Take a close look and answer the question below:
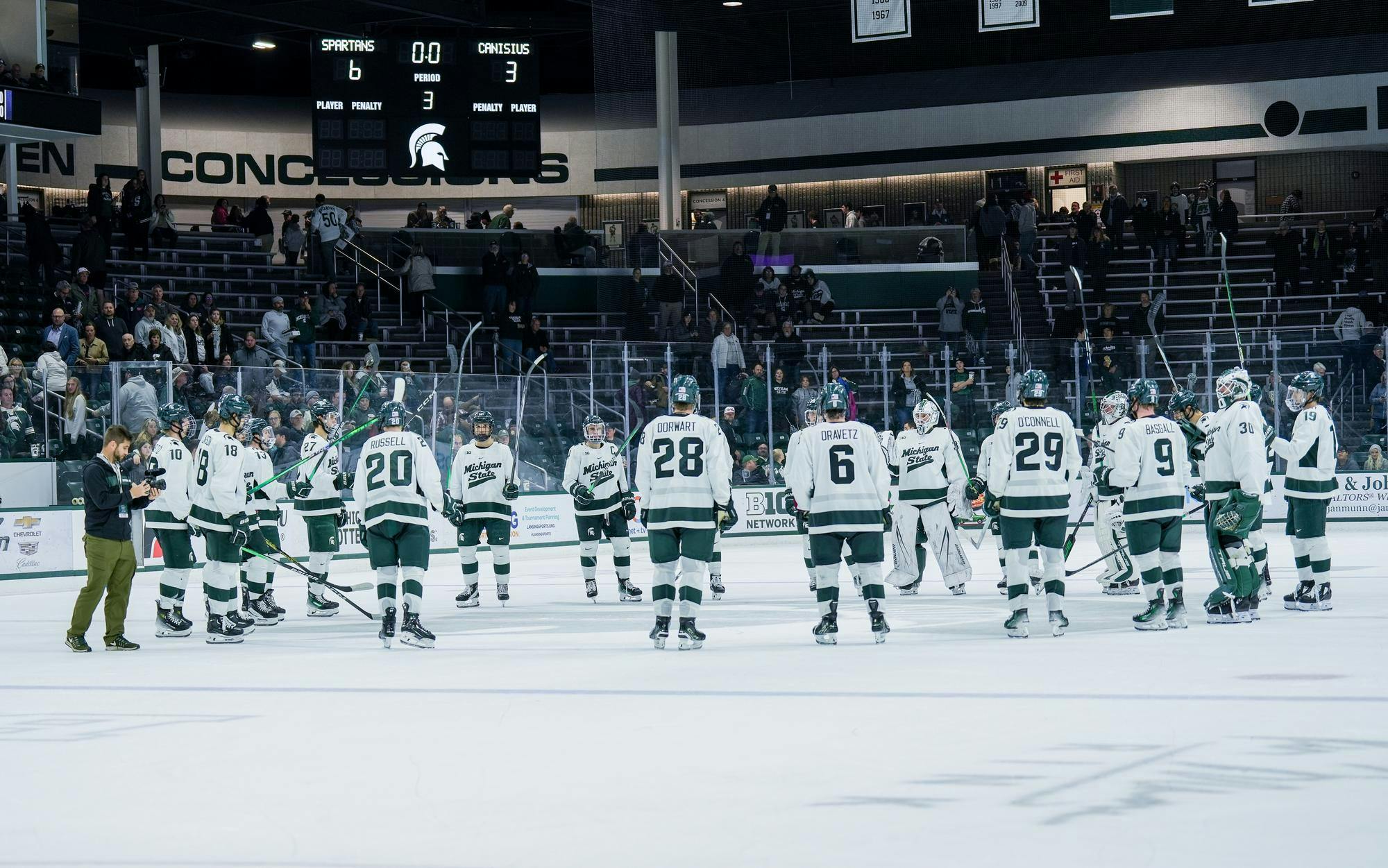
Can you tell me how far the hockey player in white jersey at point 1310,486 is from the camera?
476 inches

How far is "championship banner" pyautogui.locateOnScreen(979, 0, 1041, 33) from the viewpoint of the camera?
1616 cm

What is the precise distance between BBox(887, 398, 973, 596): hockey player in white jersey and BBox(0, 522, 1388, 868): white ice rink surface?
2.41 meters

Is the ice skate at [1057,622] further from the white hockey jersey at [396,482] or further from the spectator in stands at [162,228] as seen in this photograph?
the spectator in stands at [162,228]

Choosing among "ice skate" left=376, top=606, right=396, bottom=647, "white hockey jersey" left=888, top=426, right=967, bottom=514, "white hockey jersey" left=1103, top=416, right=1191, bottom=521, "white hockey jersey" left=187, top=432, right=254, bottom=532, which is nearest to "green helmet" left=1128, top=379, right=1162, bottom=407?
"white hockey jersey" left=1103, top=416, right=1191, bottom=521

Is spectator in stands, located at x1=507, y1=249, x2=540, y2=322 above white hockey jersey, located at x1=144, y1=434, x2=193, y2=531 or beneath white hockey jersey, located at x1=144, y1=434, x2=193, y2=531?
above

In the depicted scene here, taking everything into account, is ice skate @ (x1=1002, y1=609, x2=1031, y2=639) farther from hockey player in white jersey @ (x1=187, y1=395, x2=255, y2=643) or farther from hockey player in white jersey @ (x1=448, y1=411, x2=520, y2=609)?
hockey player in white jersey @ (x1=187, y1=395, x2=255, y2=643)

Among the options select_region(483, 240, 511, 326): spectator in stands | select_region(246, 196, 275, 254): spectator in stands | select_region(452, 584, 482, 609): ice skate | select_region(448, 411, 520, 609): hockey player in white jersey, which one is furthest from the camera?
select_region(246, 196, 275, 254): spectator in stands

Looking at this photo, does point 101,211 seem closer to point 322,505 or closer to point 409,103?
point 409,103

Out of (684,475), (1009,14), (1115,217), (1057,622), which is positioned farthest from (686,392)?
(1115,217)

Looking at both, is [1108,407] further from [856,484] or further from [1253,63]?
[1253,63]

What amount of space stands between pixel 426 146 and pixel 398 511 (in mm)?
11422

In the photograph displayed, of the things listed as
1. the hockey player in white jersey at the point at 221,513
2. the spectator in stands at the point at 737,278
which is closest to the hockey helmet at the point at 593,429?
the hockey player in white jersey at the point at 221,513

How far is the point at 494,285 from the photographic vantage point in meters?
25.4

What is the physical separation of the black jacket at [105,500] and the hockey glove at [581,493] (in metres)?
4.48
